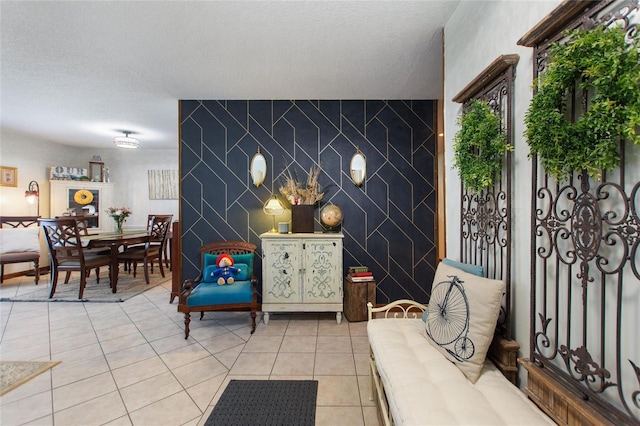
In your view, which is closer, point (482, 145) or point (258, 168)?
point (482, 145)

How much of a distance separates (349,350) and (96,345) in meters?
2.48

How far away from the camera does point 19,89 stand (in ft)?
11.3

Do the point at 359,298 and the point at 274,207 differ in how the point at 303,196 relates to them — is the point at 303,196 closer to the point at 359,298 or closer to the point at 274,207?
the point at 274,207

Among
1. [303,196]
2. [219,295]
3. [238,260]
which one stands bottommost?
[219,295]

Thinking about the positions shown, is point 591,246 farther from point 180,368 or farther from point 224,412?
point 180,368

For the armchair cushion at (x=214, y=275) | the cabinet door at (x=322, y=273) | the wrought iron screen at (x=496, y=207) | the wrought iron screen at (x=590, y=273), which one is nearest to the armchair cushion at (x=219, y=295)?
the armchair cushion at (x=214, y=275)

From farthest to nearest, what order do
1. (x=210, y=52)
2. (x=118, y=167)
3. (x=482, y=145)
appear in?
(x=118, y=167) → (x=210, y=52) → (x=482, y=145)

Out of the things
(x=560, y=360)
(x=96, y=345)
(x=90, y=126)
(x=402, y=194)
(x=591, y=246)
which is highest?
(x=90, y=126)

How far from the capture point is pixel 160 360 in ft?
8.36

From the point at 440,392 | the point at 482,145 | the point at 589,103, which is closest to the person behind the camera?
the point at 589,103

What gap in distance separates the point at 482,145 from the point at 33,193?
7.61 meters

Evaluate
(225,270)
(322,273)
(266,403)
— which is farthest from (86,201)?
(266,403)

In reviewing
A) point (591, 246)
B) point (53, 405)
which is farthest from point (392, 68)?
point (53, 405)

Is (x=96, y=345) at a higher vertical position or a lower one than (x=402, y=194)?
lower
